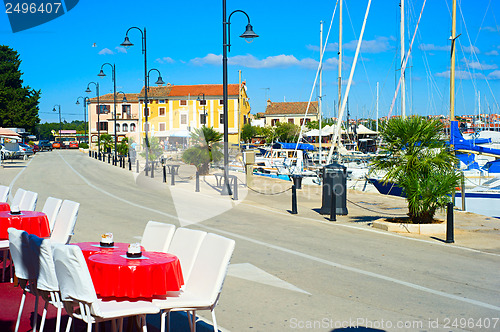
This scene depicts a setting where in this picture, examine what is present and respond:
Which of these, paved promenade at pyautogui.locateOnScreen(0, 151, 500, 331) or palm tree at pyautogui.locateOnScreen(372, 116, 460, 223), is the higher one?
palm tree at pyautogui.locateOnScreen(372, 116, 460, 223)

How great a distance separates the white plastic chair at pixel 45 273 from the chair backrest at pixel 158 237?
56.8 inches

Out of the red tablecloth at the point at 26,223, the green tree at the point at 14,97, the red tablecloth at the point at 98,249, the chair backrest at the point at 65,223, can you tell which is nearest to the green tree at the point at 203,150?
the chair backrest at the point at 65,223

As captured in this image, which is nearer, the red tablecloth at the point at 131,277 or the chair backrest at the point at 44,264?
the red tablecloth at the point at 131,277

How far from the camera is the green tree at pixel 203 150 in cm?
2989

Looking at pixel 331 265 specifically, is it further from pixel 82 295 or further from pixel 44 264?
pixel 82 295

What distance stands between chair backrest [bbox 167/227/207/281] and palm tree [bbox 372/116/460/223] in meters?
8.07

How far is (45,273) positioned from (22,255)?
0.65 metres

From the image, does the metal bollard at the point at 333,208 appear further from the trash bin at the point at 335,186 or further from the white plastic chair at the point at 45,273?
the white plastic chair at the point at 45,273

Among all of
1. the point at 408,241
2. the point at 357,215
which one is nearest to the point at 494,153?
the point at 357,215

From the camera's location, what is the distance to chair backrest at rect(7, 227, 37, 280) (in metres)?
5.68

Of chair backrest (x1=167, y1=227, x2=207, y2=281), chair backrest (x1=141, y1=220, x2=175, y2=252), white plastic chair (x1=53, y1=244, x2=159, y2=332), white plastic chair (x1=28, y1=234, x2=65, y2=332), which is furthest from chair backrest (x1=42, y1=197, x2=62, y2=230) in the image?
white plastic chair (x1=53, y1=244, x2=159, y2=332)

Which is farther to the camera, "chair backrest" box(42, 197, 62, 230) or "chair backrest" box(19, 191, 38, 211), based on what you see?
"chair backrest" box(19, 191, 38, 211)

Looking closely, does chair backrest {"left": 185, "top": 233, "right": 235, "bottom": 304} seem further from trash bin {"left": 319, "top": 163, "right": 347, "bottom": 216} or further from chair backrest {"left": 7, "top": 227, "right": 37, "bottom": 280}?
trash bin {"left": 319, "top": 163, "right": 347, "bottom": 216}

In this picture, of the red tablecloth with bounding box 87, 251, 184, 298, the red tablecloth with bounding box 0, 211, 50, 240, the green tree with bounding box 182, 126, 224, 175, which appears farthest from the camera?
the green tree with bounding box 182, 126, 224, 175
